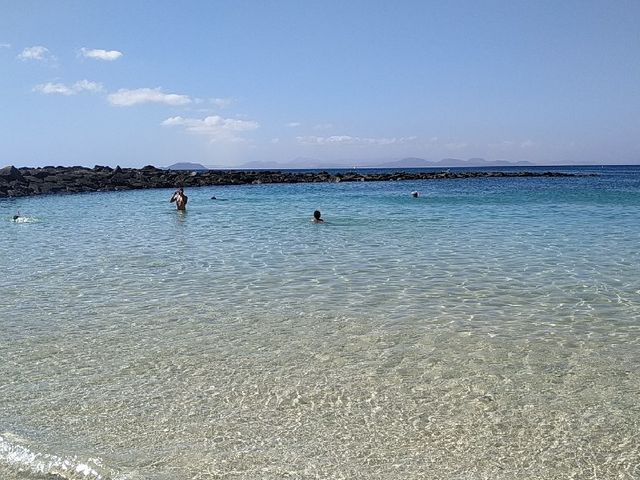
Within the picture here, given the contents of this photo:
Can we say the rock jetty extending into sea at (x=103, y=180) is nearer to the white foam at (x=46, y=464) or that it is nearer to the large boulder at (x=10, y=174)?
the large boulder at (x=10, y=174)

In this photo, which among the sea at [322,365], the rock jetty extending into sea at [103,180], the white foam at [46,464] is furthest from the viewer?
the rock jetty extending into sea at [103,180]

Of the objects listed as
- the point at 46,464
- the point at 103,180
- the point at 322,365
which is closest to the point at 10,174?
the point at 103,180

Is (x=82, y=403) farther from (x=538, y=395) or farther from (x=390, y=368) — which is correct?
(x=538, y=395)

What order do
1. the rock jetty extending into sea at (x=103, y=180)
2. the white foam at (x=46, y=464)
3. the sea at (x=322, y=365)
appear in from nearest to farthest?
the white foam at (x=46, y=464) → the sea at (x=322, y=365) → the rock jetty extending into sea at (x=103, y=180)

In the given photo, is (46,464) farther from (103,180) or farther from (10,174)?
(103,180)

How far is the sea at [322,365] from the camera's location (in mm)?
4754

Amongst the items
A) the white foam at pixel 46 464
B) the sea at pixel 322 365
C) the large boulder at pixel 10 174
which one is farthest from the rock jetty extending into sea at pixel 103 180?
the white foam at pixel 46 464

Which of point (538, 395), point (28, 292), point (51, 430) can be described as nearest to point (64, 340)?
point (51, 430)

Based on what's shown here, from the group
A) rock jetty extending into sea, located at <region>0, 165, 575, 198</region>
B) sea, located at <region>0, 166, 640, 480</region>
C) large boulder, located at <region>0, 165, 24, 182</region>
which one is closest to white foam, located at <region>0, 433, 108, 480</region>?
sea, located at <region>0, 166, 640, 480</region>

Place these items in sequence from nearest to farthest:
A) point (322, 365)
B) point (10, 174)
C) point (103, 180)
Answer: point (322, 365), point (10, 174), point (103, 180)

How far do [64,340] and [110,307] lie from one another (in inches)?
72.0

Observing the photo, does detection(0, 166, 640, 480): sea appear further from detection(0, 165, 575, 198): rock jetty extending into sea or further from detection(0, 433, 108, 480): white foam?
detection(0, 165, 575, 198): rock jetty extending into sea

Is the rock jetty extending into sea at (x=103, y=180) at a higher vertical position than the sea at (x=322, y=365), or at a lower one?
higher

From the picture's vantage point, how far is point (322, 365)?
6.86 m
